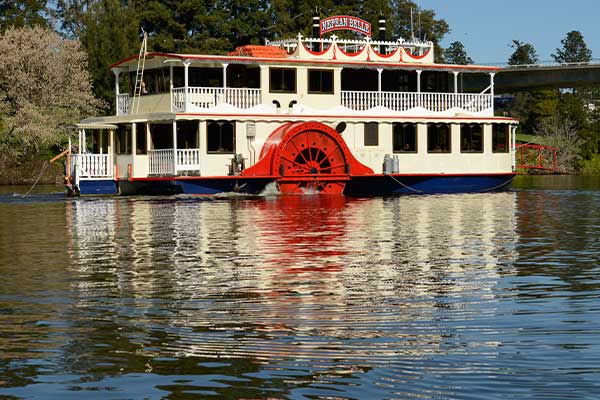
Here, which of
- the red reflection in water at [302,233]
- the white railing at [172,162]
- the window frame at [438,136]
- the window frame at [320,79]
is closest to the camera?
the red reflection in water at [302,233]

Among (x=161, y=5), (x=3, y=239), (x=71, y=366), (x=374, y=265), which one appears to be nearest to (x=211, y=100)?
(x=3, y=239)

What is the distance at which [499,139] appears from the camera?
43.8 m

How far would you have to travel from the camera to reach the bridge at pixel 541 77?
7962cm

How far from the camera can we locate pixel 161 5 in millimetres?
85000

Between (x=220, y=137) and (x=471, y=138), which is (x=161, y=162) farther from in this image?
(x=471, y=138)

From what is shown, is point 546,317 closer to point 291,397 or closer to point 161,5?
point 291,397

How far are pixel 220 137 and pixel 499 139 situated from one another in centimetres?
1174

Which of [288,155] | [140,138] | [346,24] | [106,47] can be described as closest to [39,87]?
[106,47]

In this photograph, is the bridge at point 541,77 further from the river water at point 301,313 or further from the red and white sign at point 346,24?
the river water at point 301,313

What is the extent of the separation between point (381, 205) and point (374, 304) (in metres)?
21.9

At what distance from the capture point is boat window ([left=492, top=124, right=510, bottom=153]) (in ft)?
144

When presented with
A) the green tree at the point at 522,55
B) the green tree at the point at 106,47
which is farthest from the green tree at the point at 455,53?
the green tree at the point at 106,47

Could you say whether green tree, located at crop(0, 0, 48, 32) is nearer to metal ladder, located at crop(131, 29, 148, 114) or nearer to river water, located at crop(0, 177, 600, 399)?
metal ladder, located at crop(131, 29, 148, 114)

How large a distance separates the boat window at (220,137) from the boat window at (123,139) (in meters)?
3.31
